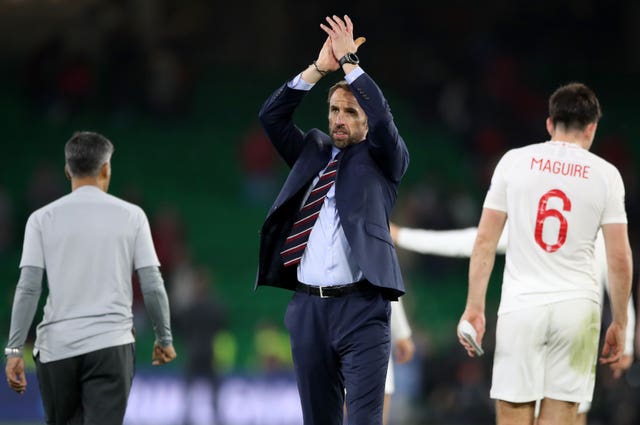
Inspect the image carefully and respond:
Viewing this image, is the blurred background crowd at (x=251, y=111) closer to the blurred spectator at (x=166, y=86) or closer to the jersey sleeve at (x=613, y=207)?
the blurred spectator at (x=166, y=86)

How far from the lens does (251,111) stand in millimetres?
22062

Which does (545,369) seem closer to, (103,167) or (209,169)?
(103,167)

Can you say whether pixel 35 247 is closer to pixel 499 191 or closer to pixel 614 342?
pixel 499 191

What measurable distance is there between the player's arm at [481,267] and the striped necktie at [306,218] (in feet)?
2.97

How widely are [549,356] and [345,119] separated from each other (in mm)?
1762

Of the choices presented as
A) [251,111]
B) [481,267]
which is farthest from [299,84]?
[251,111]

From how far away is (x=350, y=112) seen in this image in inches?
262

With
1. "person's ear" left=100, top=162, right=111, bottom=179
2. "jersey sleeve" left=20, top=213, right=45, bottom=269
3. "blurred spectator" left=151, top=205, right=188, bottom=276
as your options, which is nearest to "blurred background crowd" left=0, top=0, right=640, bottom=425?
"blurred spectator" left=151, top=205, right=188, bottom=276

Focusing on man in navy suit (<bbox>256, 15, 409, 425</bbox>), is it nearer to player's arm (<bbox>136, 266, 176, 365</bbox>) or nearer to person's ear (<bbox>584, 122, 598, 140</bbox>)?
player's arm (<bbox>136, 266, 176, 365</bbox>)

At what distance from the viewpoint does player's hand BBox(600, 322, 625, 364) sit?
21.6 feet

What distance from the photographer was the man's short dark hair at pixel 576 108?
21.7 feet

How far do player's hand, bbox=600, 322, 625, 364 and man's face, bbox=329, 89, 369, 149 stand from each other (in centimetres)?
181

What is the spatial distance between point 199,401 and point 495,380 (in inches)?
367

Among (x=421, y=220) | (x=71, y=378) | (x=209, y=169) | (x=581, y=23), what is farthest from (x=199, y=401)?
(x=581, y=23)
